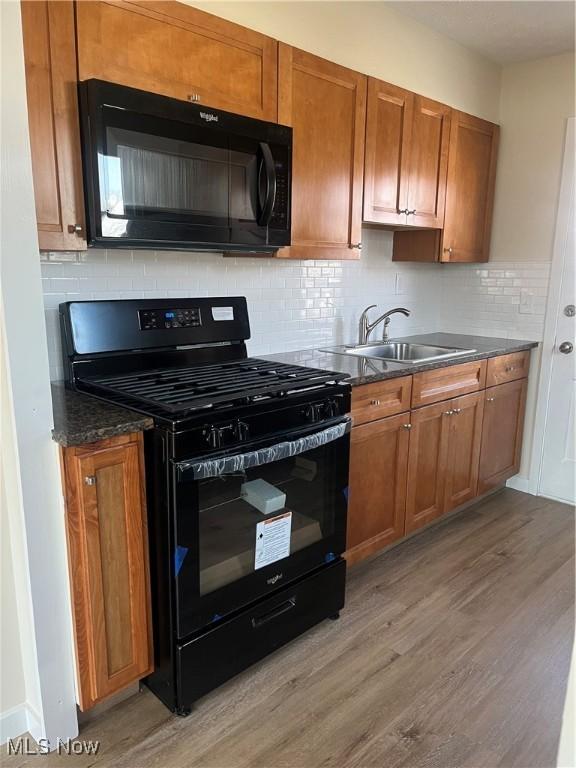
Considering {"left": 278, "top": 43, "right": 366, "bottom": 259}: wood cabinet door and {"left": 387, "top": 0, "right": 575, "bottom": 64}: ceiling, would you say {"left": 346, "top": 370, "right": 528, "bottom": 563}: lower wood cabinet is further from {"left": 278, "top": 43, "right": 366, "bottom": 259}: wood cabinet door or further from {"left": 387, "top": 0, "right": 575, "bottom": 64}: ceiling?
{"left": 387, "top": 0, "right": 575, "bottom": 64}: ceiling

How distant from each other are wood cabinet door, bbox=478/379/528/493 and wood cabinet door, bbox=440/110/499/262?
2.69 ft

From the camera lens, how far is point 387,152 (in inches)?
102

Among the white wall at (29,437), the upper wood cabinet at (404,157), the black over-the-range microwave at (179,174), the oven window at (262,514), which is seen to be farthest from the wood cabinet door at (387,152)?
the white wall at (29,437)

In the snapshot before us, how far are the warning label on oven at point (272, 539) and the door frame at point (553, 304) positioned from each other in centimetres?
213

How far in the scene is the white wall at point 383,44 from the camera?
83.4 inches

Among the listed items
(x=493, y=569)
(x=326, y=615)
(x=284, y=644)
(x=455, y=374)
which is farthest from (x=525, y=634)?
(x=455, y=374)

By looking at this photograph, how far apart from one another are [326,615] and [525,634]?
77 centimetres

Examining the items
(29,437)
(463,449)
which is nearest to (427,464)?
(463,449)

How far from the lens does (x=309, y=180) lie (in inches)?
89.2

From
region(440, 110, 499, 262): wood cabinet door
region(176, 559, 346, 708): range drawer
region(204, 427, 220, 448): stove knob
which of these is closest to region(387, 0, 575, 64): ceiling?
region(440, 110, 499, 262): wood cabinet door

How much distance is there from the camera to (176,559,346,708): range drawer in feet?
5.43

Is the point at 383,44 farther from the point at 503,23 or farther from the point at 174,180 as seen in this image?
the point at 174,180

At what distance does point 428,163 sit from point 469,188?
0.46 m

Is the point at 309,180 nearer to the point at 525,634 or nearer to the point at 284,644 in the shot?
the point at 284,644
